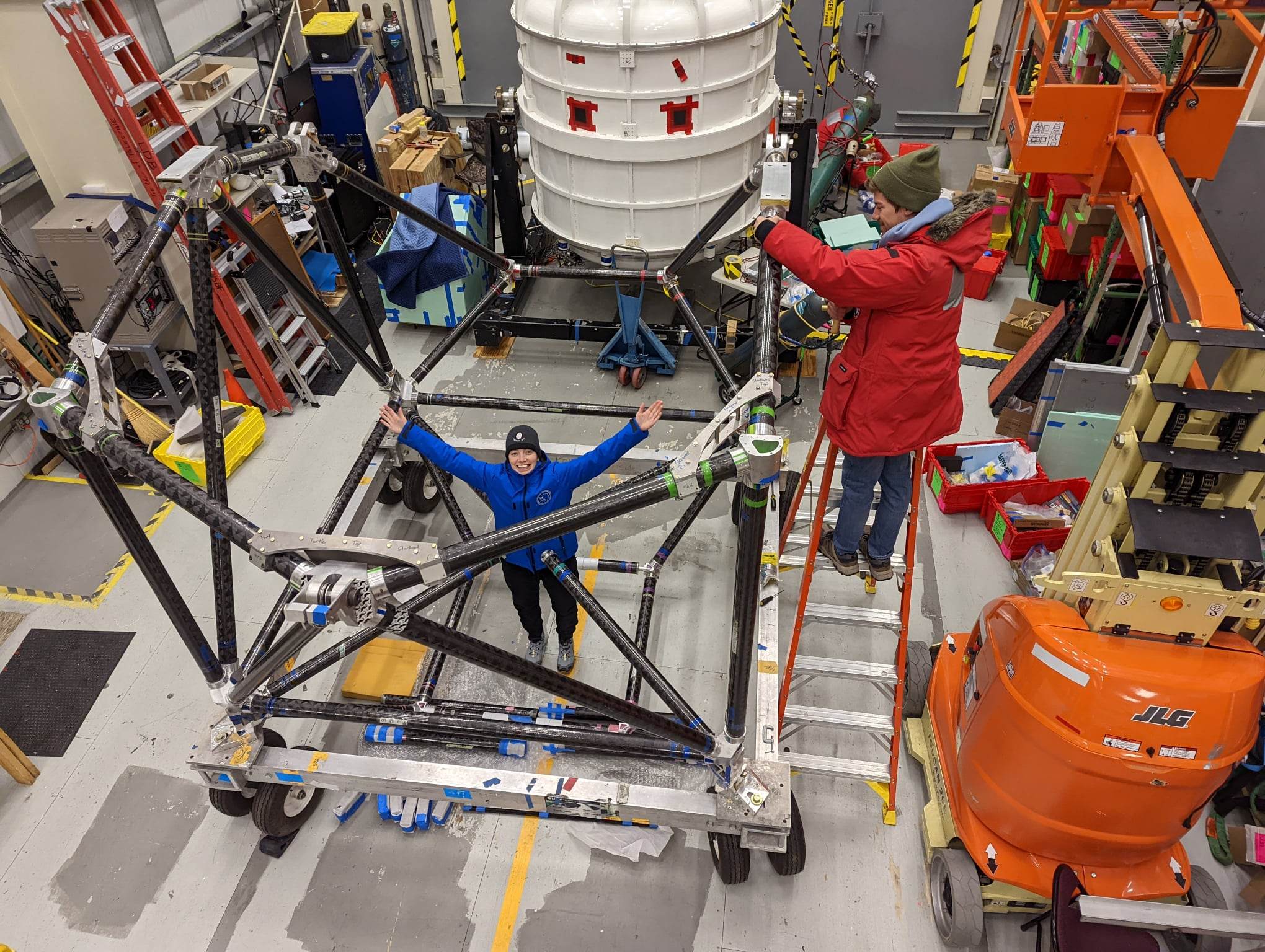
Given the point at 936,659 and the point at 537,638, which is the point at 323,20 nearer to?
the point at 537,638

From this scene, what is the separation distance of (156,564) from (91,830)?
212 centimetres

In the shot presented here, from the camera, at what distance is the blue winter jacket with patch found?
3.81 m

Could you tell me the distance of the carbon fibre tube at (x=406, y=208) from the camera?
405 centimetres

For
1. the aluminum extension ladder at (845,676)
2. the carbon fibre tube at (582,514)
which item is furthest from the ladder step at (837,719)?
the carbon fibre tube at (582,514)

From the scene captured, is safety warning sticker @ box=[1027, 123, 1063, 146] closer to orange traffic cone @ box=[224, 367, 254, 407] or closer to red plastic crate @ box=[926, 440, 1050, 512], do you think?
red plastic crate @ box=[926, 440, 1050, 512]

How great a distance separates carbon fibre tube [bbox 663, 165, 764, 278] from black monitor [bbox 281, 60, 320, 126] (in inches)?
234

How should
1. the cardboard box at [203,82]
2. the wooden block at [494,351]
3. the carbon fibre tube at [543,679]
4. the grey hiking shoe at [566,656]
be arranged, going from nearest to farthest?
the carbon fibre tube at [543,679] < the grey hiking shoe at [566,656] < the cardboard box at [203,82] < the wooden block at [494,351]

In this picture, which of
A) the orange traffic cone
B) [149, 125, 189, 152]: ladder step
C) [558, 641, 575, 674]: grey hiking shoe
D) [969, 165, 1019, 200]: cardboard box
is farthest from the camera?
[969, 165, 1019, 200]: cardboard box

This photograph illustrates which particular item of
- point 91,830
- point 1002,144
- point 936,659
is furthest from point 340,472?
point 1002,144

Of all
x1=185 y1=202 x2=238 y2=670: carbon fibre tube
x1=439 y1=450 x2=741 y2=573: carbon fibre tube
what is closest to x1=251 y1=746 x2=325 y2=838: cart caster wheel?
x1=185 y1=202 x2=238 y2=670: carbon fibre tube

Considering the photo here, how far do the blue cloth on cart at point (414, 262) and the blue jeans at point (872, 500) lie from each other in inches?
185

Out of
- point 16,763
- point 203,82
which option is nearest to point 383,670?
point 16,763

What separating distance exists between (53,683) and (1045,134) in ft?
22.6

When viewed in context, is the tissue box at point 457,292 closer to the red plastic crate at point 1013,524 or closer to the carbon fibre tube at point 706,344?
the carbon fibre tube at point 706,344
